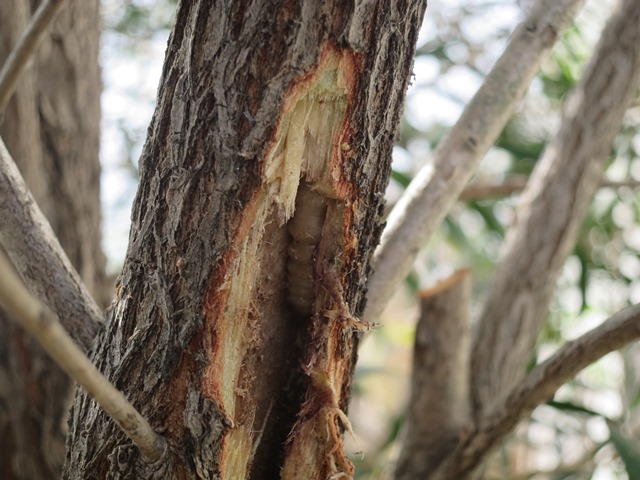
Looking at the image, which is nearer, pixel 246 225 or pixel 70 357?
pixel 70 357

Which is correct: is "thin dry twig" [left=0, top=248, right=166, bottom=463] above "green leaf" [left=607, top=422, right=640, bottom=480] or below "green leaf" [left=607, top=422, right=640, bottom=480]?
below

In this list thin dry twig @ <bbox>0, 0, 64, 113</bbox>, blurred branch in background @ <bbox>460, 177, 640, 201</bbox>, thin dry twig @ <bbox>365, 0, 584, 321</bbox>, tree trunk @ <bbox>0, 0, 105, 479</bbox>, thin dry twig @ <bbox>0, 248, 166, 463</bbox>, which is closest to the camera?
thin dry twig @ <bbox>0, 248, 166, 463</bbox>

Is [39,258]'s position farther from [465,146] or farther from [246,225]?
[465,146]

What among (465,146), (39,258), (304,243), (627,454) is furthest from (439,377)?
(39,258)

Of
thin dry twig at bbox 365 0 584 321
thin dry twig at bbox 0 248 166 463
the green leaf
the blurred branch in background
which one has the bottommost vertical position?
thin dry twig at bbox 0 248 166 463

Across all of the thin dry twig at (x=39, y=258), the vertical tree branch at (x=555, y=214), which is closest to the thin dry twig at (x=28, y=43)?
→ the thin dry twig at (x=39, y=258)

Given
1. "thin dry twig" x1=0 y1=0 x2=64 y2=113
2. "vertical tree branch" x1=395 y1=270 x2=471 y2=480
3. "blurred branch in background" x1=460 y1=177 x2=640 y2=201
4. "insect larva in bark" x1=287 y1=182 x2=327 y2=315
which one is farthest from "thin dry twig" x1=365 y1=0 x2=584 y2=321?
"blurred branch in background" x1=460 y1=177 x2=640 y2=201

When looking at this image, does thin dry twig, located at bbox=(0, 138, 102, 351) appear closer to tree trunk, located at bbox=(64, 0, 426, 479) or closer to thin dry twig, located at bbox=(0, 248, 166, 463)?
tree trunk, located at bbox=(64, 0, 426, 479)
